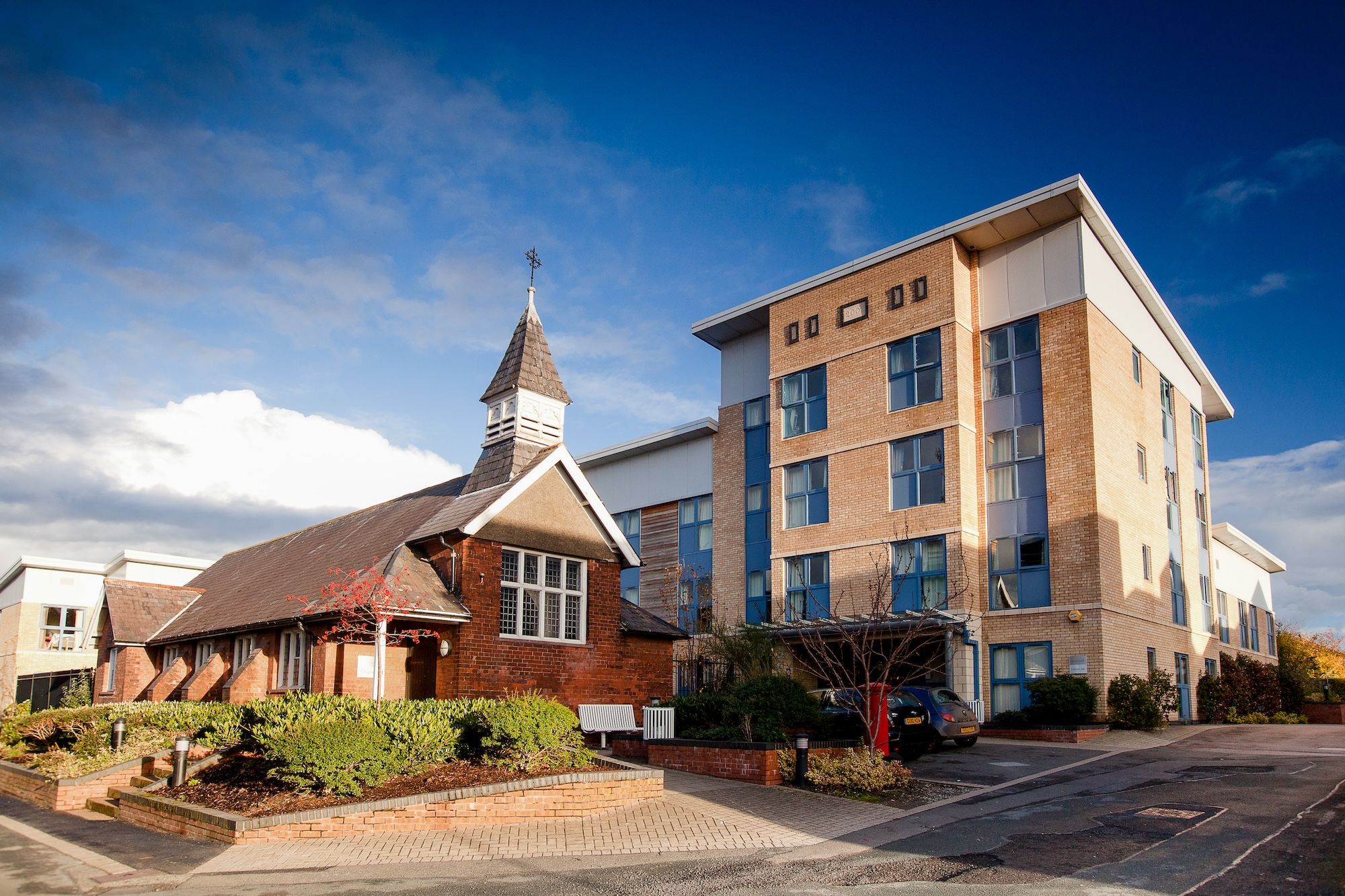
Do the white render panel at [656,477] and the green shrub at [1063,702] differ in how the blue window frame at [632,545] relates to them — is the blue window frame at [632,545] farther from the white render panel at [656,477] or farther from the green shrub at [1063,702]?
the green shrub at [1063,702]

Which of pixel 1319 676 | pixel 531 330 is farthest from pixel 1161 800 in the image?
pixel 1319 676

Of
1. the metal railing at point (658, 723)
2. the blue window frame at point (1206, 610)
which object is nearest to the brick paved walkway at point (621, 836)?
the metal railing at point (658, 723)

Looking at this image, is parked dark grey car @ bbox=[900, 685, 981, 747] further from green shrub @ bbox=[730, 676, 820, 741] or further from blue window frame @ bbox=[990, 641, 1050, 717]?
blue window frame @ bbox=[990, 641, 1050, 717]

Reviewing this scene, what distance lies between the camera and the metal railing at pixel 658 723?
1997 centimetres

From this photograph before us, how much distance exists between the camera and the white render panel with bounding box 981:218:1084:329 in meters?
28.9

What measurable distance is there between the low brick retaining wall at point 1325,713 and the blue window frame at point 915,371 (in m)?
17.6

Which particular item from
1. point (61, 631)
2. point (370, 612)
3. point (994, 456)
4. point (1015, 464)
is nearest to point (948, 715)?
point (1015, 464)

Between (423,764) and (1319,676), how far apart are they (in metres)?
42.4

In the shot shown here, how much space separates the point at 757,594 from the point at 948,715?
14747 millimetres

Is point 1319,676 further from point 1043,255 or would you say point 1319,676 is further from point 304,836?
point 304,836

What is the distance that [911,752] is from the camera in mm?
20109

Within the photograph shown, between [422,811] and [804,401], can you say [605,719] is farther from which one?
[804,401]

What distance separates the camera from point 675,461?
1597 inches

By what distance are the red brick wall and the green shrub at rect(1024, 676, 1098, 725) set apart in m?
9.25
